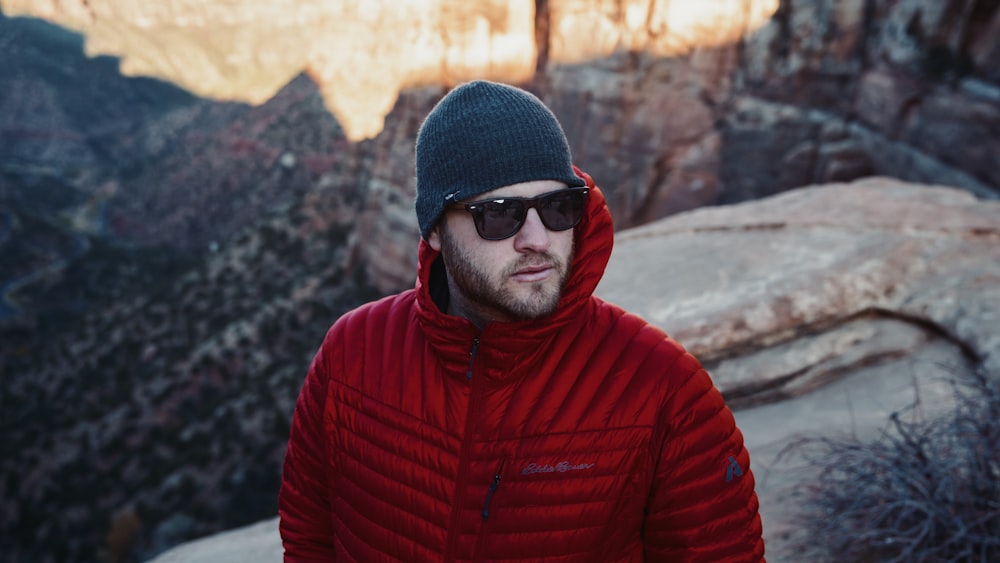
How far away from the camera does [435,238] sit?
5.35ft

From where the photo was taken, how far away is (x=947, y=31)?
9008mm

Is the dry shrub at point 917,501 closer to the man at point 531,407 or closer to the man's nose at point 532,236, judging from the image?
the man at point 531,407

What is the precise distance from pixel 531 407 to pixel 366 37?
120ft

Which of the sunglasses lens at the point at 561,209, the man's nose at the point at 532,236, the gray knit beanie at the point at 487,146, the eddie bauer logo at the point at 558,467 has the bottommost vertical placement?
the eddie bauer logo at the point at 558,467

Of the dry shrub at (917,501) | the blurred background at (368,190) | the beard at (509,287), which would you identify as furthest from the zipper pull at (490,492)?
the blurred background at (368,190)

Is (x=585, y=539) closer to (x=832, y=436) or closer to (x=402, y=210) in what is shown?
(x=832, y=436)

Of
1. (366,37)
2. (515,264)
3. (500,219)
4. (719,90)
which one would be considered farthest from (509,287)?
(366,37)

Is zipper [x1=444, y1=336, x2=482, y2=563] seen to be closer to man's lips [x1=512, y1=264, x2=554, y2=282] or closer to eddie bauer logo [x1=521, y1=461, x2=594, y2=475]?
eddie bauer logo [x1=521, y1=461, x2=594, y2=475]

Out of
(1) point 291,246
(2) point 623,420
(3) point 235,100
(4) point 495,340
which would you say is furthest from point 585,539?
(3) point 235,100

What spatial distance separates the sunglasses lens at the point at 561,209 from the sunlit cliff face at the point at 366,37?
48.0ft

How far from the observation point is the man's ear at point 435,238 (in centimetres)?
161

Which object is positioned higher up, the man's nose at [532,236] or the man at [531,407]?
the man's nose at [532,236]

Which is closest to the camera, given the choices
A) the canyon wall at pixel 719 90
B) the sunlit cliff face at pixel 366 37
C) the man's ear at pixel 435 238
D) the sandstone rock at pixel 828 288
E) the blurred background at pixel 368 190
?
the man's ear at pixel 435 238

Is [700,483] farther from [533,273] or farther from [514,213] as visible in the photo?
[514,213]
